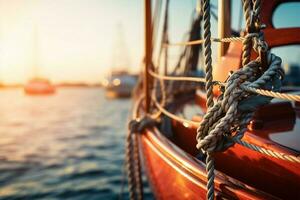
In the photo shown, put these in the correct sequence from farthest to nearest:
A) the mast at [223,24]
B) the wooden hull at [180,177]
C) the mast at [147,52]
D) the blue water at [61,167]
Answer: the blue water at [61,167], the mast at [147,52], the mast at [223,24], the wooden hull at [180,177]

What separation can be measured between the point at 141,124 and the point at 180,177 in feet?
2.87

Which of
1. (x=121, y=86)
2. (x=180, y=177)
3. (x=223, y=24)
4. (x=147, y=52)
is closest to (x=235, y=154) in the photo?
(x=180, y=177)

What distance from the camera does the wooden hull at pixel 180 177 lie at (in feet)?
4.03

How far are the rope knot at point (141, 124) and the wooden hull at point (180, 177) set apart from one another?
0.38 ft

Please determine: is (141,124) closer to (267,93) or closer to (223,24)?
(223,24)

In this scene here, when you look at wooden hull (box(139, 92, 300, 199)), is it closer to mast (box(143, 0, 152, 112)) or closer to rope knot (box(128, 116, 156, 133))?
rope knot (box(128, 116, 156, 133))

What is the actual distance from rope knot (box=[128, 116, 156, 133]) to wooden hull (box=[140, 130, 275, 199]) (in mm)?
115

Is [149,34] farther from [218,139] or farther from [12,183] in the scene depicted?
[12,183]

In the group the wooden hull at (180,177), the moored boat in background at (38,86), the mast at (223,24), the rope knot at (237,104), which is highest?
the mast at (223,24)

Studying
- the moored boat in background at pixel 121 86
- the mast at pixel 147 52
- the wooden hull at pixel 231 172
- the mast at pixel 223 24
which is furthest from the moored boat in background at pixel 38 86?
the mast at pixel 223 24

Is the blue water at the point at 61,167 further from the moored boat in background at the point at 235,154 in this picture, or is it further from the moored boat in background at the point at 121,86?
the moored boat in background at the point at 121,86

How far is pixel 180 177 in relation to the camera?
1551mm

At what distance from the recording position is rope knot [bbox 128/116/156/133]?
2.36m

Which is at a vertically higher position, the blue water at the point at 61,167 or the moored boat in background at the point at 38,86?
the blue water at the point at 61,167
